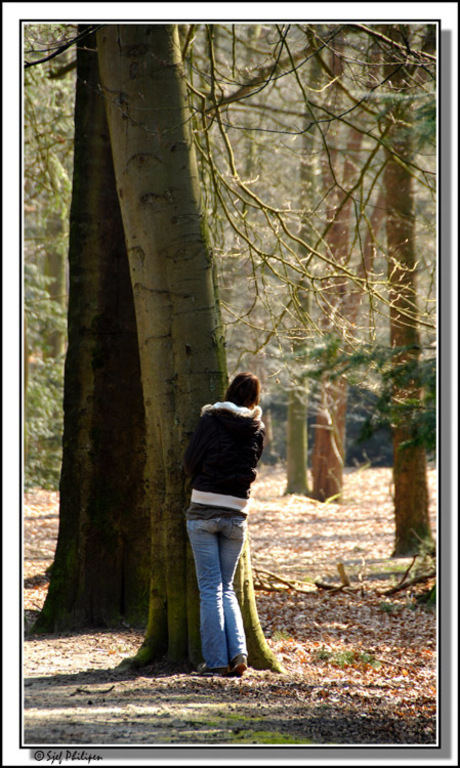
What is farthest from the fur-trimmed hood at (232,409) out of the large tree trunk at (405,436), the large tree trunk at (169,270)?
the large tree trunk at (405,436)

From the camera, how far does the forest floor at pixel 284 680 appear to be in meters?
3.80

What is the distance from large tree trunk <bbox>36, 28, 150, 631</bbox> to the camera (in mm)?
6445

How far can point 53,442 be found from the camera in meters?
17.9

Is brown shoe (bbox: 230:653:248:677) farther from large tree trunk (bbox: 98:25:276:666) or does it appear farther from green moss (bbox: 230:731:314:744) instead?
green moss (bbox: 230:731:314:744)

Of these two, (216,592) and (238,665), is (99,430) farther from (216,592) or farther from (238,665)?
(238,665)

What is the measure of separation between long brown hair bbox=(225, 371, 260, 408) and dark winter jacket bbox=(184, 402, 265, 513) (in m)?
0.08

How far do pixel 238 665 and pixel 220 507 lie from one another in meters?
0.98

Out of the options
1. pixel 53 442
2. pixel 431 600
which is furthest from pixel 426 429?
pixel 53 442

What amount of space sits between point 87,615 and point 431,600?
12.4ft

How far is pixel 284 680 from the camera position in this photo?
4805 millimetres

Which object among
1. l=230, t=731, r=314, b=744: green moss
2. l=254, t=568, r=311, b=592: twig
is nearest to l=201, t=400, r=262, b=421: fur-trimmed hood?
l=230, t=731, r=314, b=744: green moss

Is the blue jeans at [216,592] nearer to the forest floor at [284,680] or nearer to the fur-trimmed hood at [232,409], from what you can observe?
the forest floor at [284,680]

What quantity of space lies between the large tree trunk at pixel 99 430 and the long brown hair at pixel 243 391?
6.36 ft

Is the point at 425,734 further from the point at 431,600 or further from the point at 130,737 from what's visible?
the point at 431,600
